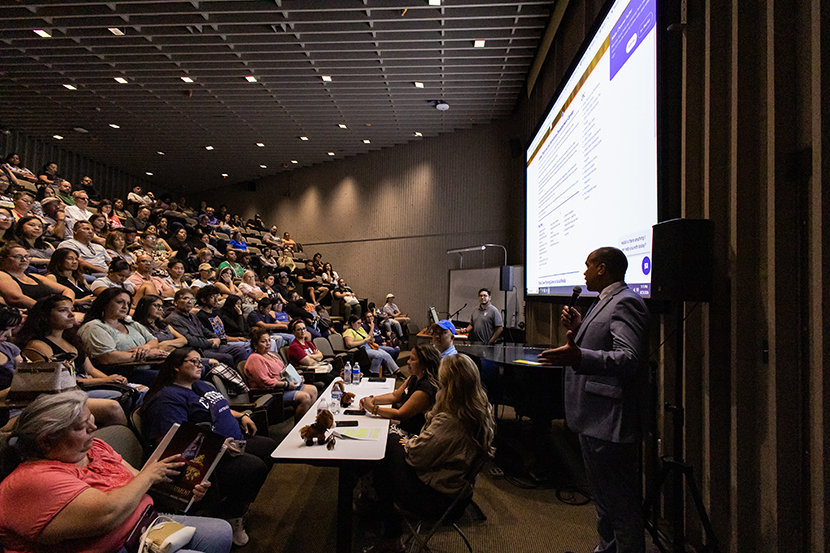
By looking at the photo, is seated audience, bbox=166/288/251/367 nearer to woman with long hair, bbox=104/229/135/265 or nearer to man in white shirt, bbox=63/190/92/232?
woman with long hair, bbox=104/229/135/265

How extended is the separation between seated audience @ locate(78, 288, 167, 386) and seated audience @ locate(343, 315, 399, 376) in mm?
3566

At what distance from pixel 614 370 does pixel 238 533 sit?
2.24 meters

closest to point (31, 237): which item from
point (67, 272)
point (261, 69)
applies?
point (67, 272)

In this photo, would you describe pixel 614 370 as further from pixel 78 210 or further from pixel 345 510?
pixel 78 210

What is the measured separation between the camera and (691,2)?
2121 millimetres

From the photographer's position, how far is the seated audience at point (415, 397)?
256cm

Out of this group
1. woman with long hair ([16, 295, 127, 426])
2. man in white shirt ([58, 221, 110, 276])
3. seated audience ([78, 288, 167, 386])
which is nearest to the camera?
woman with long hair ([16, 295, 127, 426])

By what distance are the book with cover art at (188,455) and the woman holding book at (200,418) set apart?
0.55 m

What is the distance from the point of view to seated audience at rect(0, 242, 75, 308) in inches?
129

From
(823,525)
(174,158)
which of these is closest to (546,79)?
(823,525)

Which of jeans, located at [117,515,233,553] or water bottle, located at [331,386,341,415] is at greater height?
water bottle, located at [331,386,341,415]

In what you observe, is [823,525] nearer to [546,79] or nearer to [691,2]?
[691,2]

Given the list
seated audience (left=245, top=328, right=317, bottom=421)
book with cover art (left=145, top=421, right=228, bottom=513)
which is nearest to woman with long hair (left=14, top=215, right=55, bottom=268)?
seated audience (left=245, top=328, right=317, bottom=421)

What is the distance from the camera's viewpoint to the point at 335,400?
2990 mm
